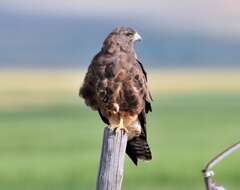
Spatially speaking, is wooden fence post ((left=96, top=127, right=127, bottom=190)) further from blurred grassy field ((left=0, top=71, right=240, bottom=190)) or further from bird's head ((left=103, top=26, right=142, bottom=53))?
blurred grassy field ((left=0, top=71, right=240, bottom=190))

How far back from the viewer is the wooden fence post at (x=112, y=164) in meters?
5.80

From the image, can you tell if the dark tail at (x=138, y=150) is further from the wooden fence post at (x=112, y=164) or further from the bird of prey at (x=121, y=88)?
the wooden fence post at (x=112, y=164)

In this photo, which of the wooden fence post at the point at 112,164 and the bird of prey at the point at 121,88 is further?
the bird of prey at the point at 121,88

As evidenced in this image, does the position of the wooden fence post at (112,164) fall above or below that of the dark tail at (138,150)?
below

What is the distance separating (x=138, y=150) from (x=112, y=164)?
1.51 metres

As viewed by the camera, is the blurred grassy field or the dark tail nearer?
the dark tail

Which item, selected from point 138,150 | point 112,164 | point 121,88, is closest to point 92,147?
point 121,88

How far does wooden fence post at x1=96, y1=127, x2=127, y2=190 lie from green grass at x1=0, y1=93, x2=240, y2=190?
902cm

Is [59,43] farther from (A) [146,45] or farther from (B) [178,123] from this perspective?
(B) [178,123]

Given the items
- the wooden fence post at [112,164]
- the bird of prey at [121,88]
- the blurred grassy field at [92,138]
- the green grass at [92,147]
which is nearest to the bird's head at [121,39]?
the bird of prey at [121,88]

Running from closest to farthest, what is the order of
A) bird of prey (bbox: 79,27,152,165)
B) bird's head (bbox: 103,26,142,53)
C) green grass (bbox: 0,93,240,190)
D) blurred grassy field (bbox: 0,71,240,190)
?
bird of prey (bbox: 79,27,152,165)
bird's head (bbox: 103,26,142,53)
green grass (bbox: 0,93,240,190)
blurred grassy field (bbox: 0,71,240,190)

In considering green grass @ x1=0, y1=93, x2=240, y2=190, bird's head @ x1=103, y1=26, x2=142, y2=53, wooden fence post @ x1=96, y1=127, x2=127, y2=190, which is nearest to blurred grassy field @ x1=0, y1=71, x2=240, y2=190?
green grass @ x1=0, y1=93, x2=240, y2=190

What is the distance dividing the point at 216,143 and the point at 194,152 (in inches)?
75.7

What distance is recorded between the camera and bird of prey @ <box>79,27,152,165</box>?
24.7ft
